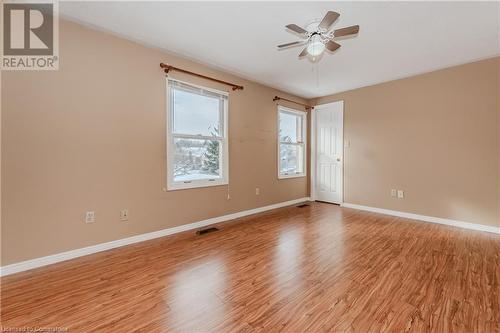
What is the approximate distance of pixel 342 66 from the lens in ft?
11.8

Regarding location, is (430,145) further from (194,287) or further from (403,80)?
(194,287)

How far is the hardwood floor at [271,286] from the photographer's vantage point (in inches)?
59.3

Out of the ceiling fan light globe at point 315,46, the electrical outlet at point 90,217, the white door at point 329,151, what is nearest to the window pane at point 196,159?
the electrical outlet at point 90,217

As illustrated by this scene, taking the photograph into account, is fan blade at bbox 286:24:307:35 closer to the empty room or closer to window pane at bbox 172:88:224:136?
the empty room

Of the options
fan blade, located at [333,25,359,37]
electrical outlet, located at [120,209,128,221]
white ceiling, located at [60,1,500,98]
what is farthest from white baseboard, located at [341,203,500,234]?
electrical outlet, located at [120,209,128,221]

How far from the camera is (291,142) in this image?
17.3 ft

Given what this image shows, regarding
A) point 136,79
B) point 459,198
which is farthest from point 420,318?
point 136,79

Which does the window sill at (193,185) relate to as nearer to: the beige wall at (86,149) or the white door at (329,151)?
the beige wall at (86,149)

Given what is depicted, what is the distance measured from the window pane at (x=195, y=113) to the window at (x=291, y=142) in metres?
1.67

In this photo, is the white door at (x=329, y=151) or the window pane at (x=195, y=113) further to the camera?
the white door at (x=329, y=151)

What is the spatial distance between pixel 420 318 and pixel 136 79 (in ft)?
12.0

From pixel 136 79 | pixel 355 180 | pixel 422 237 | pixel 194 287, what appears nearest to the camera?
pixel 194 287

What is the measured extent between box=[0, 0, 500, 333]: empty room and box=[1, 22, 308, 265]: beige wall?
2cm

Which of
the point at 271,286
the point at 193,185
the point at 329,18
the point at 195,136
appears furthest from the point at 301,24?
the point at 271,286
